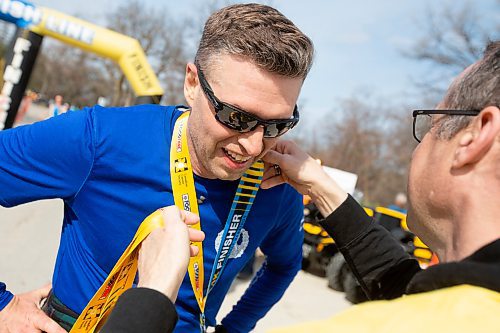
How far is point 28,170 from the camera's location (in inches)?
73.3

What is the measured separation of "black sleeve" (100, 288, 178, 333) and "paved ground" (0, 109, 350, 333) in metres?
4.64

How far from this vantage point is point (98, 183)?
1.92 m

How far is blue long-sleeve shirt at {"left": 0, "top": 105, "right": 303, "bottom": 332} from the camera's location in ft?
6.08

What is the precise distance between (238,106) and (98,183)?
64 cm

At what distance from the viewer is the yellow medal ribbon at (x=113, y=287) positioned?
1.48 metres

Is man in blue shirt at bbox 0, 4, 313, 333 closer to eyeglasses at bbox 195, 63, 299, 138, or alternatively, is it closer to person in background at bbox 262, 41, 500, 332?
eyeglasses at bbox 195, 63, 299, 138

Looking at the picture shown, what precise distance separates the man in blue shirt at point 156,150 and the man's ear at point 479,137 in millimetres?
817

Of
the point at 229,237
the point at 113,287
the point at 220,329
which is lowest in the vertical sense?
the point at 220,329

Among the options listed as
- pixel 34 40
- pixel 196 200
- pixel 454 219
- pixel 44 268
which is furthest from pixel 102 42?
pixel 454 219

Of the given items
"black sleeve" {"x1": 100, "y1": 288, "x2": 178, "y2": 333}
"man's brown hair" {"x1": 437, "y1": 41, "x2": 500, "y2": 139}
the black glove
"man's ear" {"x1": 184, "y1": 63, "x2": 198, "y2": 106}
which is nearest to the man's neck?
"man's brown hair" {"x1": 437, "y1": 41, "x2": 500, "y2": 139}

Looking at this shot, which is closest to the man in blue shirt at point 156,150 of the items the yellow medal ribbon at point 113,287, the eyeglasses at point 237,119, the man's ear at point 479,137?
the eyeglasses at point 237,119

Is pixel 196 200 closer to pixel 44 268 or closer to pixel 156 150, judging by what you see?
pixel 156 150

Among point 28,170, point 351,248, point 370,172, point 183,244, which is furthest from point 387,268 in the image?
point 370,172

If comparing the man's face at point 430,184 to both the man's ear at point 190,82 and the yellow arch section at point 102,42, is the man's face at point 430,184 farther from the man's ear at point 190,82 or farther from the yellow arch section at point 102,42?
the yellow arch section at point 102,42
